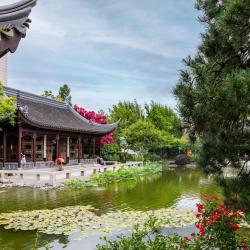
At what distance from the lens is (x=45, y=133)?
2180 cm

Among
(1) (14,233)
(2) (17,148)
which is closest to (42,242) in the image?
(1) (14,233)

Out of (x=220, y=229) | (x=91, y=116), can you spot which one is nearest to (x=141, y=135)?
(x=91, y=116)

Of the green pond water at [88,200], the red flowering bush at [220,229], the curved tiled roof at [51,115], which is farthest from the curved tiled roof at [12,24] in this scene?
the curved tiled roof at [51,115]

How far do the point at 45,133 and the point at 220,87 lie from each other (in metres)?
19.6

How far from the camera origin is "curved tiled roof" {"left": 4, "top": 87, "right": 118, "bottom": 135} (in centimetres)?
2053

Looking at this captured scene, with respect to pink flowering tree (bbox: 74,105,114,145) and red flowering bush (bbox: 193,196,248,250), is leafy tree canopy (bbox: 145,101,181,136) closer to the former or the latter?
pink flowering tree (bbox: 74,105,114,145)

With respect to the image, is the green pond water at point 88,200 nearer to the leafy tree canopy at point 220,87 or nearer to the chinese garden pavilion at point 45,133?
the leafy tree canopy at point 220,87

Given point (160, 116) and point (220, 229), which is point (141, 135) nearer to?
point (160, 116)

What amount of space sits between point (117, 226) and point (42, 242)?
1886 millimetres

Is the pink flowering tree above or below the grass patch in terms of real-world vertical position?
above

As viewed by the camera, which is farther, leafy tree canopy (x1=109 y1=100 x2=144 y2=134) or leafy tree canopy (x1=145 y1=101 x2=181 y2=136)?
leafy tree canopy (x1=145 y1=101 x2=181 y2=136)

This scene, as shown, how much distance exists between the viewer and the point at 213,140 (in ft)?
12.0

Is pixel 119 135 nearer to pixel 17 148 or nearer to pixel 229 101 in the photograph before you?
pixel 17 148

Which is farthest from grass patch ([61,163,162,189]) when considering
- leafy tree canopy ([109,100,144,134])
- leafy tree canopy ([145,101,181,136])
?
leafy tree canopy ([145,101,181,136])
